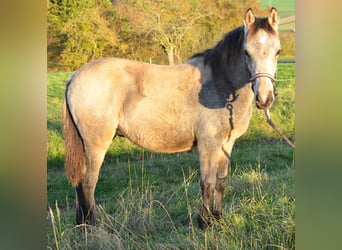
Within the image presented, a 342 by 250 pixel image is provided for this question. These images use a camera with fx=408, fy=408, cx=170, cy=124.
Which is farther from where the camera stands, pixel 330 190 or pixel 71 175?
pixel 71 175

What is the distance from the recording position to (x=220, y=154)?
260 cm

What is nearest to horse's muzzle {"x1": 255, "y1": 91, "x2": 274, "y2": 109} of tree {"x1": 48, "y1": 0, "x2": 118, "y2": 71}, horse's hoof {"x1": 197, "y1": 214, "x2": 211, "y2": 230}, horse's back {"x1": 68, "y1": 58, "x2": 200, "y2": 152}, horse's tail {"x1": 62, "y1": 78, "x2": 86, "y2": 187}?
horse's back {"x1": 68, "y1": 58, "x2": 200, "y2": 152}

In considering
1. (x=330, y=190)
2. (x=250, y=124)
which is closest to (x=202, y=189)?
(x=250, y=124)

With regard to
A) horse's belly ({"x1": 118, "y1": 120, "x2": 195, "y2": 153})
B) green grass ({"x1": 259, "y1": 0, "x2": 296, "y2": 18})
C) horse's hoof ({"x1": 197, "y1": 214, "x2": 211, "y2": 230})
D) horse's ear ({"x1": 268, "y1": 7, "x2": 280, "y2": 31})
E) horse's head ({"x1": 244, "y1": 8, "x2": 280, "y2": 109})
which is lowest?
horse's hoof ({"x1": 197, "y1": 214, "x2": 211, "y2": 230})

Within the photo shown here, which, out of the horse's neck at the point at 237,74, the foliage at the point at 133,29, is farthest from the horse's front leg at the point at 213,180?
the foliage at the point at 133,29

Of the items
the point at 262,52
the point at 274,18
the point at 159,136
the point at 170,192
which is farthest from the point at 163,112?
the point at 274,18

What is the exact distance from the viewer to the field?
2541 millimetres

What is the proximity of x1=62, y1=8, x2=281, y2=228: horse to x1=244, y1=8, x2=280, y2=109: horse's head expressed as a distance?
185 millimetres

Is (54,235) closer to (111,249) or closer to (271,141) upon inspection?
(111,249)

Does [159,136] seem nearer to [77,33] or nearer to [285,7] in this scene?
[77,33]

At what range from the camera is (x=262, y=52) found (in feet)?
7.51

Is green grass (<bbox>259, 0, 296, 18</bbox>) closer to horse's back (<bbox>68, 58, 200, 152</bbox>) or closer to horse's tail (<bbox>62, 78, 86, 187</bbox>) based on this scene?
horse's back (<bbox>68, 58, 200, 152</bbox>)

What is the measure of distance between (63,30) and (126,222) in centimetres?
132

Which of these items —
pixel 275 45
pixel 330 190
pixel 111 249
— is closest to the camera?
pixel 330 190
